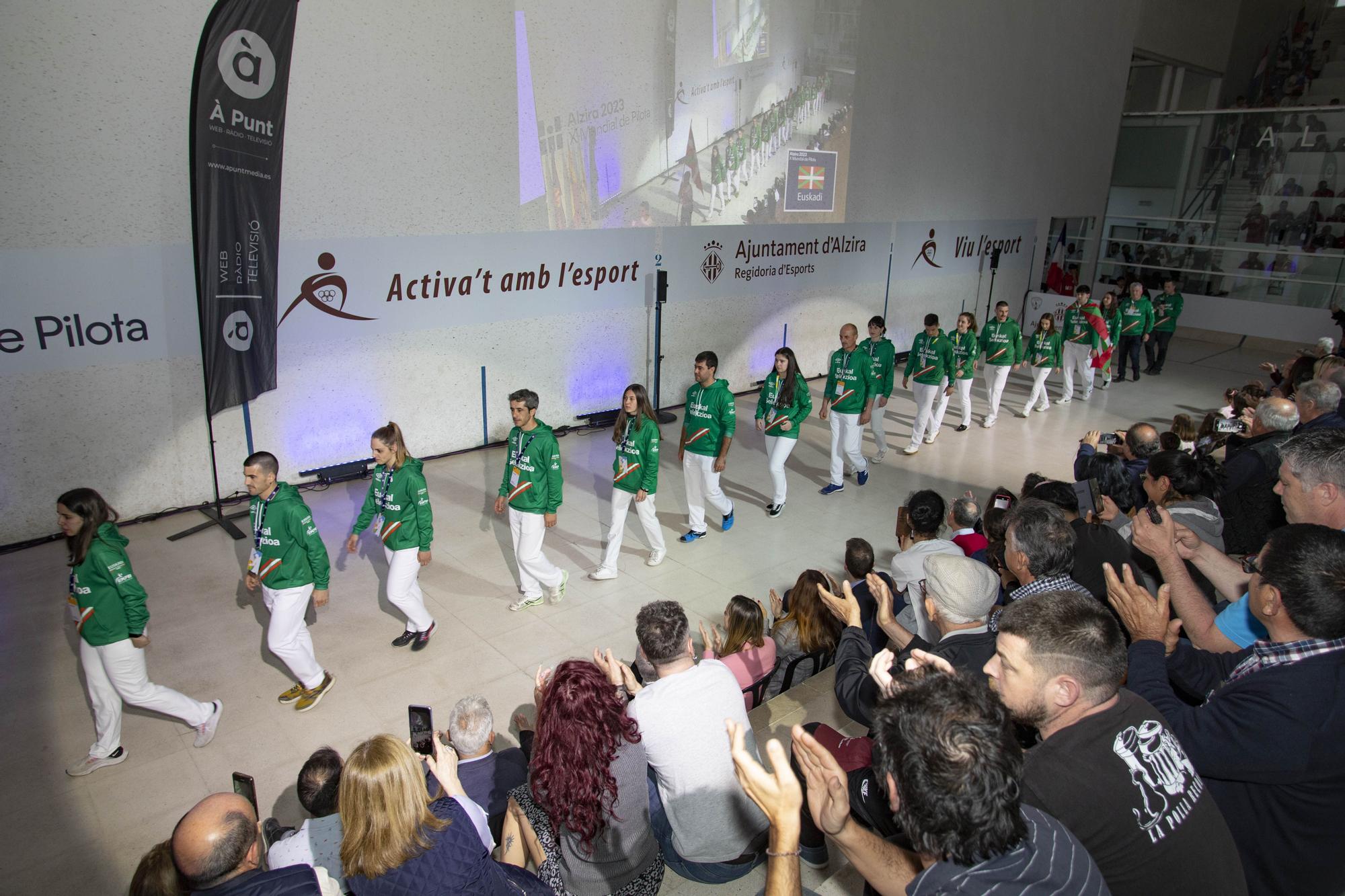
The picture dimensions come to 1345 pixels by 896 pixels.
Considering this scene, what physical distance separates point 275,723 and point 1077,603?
444 cm

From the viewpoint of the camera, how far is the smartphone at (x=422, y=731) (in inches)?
123

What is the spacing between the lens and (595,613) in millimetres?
6129

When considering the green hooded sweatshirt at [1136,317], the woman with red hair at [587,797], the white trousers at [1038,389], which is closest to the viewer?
the woman with red hair at [587,797]

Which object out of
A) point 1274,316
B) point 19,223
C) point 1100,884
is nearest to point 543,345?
point 19,223

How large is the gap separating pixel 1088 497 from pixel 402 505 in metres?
4.30

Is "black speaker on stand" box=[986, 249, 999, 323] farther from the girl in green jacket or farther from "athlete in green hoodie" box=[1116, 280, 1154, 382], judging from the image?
the girl in green jacket

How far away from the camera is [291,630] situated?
484 cm

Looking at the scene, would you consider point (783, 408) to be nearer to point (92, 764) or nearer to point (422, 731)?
point (422, 731)

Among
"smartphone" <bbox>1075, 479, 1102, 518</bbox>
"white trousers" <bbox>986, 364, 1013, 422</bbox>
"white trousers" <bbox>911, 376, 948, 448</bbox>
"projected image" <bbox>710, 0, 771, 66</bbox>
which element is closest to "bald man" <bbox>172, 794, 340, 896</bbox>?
"smartphone" <bbox>1075, 479, 1102, 518</bbox>

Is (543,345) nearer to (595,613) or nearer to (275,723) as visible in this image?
(595,613)

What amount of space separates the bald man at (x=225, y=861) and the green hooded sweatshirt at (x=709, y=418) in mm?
5178

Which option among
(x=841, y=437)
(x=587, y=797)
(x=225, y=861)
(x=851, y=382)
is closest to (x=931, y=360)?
(x=851, y=382)

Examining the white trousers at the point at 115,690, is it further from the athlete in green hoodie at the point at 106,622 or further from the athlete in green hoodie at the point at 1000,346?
the athlete in green hoodie at the point at 1000,346

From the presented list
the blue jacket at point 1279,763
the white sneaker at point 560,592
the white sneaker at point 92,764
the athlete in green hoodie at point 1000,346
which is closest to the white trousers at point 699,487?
the white sneaker at point 560,592
